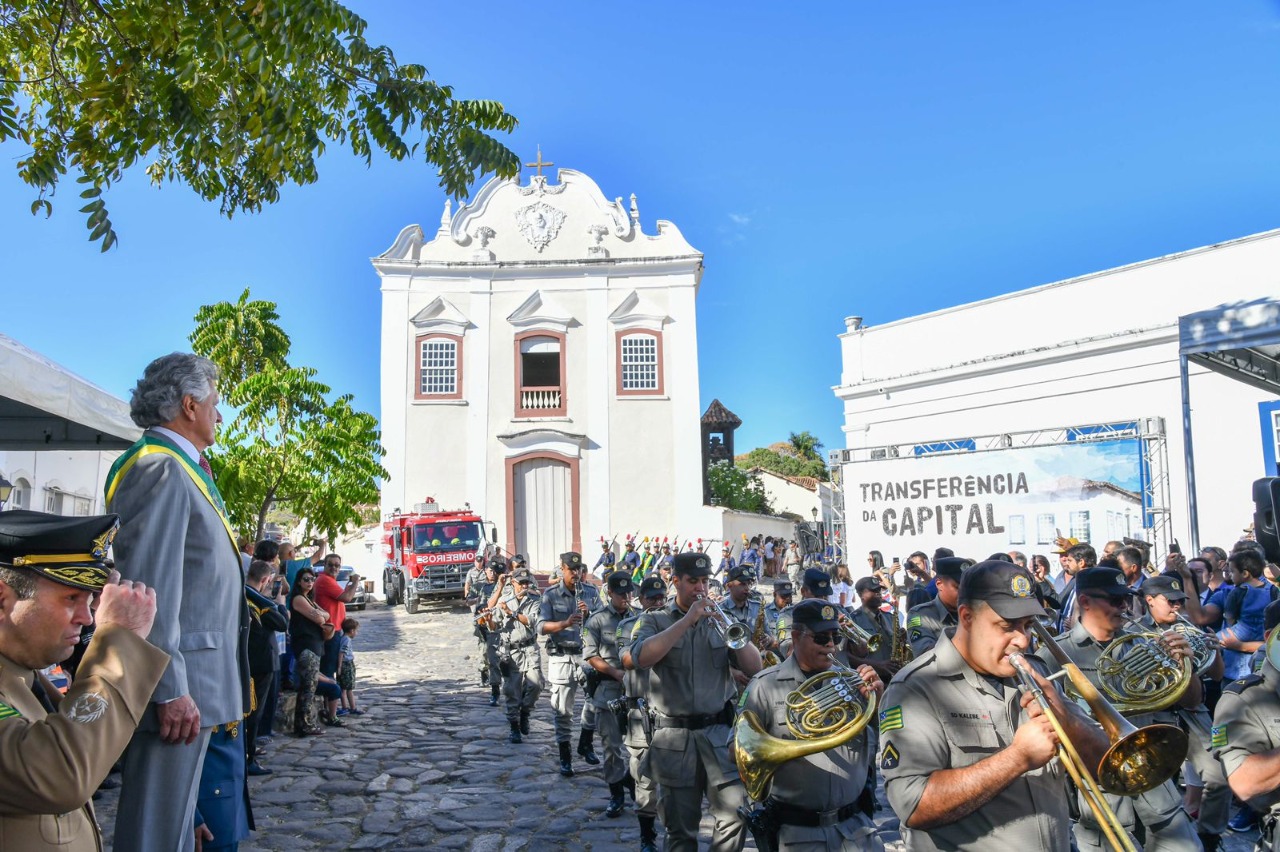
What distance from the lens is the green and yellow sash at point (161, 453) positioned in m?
3.52

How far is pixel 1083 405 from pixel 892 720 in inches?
845

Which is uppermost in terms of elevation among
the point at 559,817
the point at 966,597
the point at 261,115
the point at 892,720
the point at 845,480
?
the point at 261,115

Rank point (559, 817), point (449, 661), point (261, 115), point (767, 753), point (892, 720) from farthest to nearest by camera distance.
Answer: point (449, 661), point (559, 817), point (261, 115), point (767, 753), point (892, 720)

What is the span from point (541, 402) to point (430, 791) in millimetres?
23222

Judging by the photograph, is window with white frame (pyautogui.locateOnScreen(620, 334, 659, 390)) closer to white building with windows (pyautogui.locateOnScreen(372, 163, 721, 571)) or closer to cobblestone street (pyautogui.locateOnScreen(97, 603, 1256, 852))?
white building with windows (pyautogui.locateOnScreen(372, 163, 721, 571))

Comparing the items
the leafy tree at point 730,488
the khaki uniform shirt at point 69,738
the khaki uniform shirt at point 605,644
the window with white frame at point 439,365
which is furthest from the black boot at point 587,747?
the leafy tree at point 730,488

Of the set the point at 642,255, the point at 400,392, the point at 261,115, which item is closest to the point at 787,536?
the point at 642,255

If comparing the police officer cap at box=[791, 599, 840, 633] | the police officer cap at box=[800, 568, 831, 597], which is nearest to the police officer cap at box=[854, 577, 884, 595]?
the police officer cap at box=[800, 568, 831, 597]

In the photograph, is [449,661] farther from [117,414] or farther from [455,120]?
[455,120]

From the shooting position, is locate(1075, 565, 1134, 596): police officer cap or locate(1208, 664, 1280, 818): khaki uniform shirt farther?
locate(1075, 565, 1134, 596): police officer cap

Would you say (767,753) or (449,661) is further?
(449,661)

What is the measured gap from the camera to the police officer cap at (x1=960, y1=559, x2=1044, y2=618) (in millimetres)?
3174

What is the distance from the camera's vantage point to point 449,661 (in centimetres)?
1700

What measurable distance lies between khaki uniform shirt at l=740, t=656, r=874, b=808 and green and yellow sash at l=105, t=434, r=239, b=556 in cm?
270
